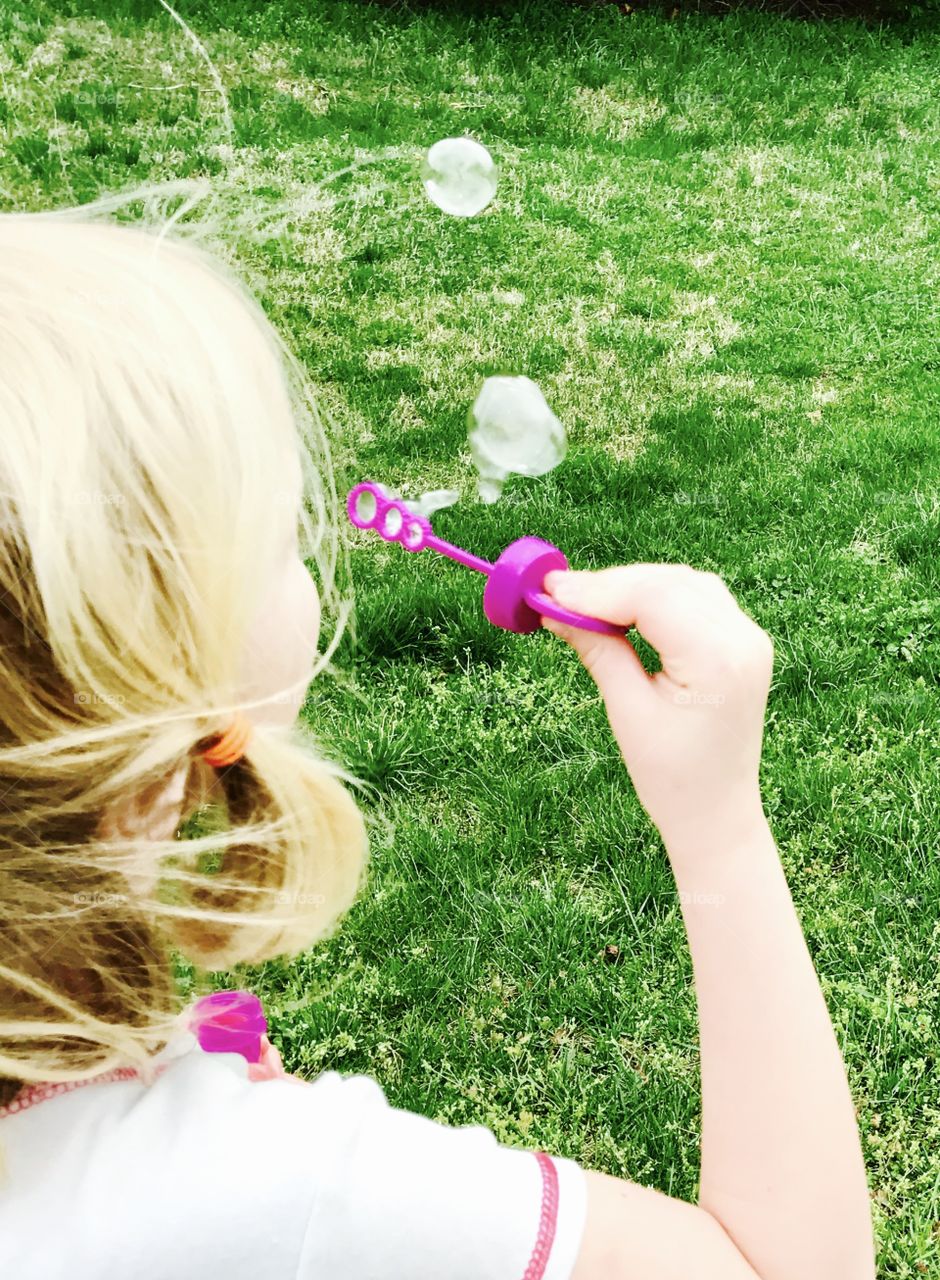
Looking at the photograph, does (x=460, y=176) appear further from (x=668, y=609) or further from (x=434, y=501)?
(x=668, y=609)

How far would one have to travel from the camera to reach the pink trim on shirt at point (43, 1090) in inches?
36.9

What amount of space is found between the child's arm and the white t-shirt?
92mm

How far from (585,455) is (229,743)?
301cm

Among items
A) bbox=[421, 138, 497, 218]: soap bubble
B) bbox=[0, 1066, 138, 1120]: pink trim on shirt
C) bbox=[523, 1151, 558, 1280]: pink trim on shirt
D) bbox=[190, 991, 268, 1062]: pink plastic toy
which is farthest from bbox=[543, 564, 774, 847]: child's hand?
bbox=[421, 138, 497, 218]: soap bubble

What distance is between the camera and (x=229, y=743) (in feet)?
3.63

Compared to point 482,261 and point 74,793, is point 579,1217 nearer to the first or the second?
point 74,793

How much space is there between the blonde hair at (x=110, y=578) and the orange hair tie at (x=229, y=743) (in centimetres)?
2

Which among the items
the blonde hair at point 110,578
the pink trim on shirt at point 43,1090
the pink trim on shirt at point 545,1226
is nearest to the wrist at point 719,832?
the pink trim on shirt at point 545,1226

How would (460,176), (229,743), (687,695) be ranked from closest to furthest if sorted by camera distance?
(687,695)
(229,743)
(460,176)

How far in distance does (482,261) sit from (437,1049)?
4.20 meters

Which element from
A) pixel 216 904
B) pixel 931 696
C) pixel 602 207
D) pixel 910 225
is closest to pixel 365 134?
pixel 602 207

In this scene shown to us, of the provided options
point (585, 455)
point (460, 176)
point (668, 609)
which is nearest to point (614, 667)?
point (668, 609)

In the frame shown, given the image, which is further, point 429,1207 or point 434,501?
point 434,501

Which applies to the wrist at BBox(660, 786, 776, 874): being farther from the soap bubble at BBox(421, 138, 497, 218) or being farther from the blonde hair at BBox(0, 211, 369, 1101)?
the soap bubble at BBox(421, 138, 497, 218)
